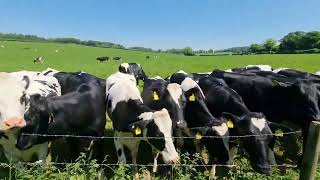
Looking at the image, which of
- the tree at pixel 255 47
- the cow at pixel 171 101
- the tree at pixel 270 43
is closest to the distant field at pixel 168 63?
the cow at pixel 171 101

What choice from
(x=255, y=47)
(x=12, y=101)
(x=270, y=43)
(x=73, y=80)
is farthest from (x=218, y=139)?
(x=270, y=43)

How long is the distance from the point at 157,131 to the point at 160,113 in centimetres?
40

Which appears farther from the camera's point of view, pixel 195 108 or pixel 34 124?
pixel 195 108

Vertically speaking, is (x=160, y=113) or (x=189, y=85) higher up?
(x=189, y=85)

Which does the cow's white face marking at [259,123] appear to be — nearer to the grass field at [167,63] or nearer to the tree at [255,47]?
the grass field at [167,63]

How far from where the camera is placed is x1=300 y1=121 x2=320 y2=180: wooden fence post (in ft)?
16.8

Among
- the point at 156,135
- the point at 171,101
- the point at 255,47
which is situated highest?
the point at 171,101

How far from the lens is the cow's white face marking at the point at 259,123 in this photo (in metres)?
7.88

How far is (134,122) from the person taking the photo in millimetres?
8242

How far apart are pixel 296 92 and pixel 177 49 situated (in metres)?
132

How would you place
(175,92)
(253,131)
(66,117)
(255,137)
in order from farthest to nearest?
(175,92) → (66,117) → (253,131) → (255,137)

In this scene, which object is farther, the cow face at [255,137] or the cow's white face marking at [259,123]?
the cow's white face marking at [259,123]

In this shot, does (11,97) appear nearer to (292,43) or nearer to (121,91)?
(121,91)

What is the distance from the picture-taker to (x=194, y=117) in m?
9.44
